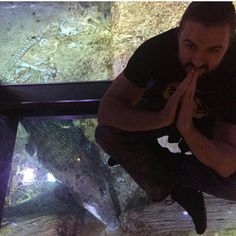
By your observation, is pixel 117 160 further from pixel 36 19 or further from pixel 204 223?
pixel 36 19

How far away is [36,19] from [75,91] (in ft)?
5.91

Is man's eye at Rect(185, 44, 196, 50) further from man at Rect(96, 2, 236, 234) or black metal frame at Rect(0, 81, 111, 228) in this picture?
black metal frame at Rect(0, 81, 111, 228)

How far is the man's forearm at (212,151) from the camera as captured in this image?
66.1 inches

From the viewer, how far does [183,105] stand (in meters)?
1.58

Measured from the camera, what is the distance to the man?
156 cm

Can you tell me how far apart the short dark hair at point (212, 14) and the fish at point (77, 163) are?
1.65 metres

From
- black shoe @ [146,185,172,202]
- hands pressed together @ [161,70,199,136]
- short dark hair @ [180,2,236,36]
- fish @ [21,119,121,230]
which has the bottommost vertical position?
fish @ [21,119,121,230]

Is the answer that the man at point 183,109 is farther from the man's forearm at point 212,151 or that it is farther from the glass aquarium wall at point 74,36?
the glass aquarium wall at point 74,36

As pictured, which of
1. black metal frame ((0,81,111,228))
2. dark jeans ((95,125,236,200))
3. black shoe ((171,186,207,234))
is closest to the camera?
dark jeans ((95,125,236,200))

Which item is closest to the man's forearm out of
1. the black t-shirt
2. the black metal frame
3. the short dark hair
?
the black t-shirt

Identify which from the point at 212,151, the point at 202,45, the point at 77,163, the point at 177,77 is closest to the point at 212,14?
the point at 202,45

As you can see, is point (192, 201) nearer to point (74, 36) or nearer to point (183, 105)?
point (183, 105)

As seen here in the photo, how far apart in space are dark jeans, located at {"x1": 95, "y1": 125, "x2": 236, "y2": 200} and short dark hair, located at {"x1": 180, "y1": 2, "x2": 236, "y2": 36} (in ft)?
2.36

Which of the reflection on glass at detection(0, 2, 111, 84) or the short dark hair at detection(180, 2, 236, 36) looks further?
the reflection on glass at detection(0, 2, 111, 84)
